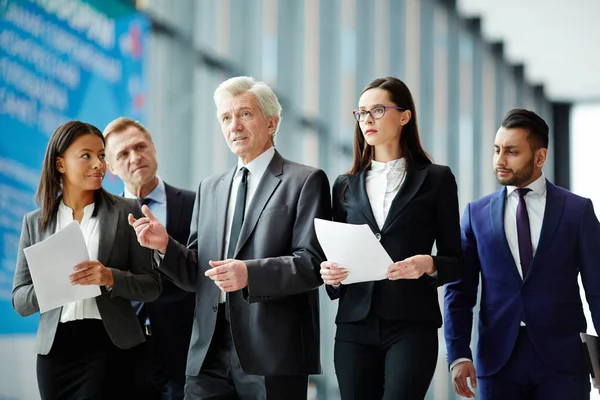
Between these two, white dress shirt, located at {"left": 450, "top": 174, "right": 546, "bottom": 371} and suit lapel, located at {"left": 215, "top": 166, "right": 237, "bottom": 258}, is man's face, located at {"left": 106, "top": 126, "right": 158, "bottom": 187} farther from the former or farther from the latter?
white dress shirt, located at {"left": 450, "top": 174, "right": 546, "bottom": 371}

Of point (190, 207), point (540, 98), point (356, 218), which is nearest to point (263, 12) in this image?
point (190, 207)

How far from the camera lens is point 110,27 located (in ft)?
13.4

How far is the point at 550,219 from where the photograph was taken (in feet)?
9.35

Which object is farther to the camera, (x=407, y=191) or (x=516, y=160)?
(x=516, y=160)

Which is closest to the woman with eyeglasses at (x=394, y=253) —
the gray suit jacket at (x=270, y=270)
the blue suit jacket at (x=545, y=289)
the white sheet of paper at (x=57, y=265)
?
the gray suit jacket at (x=270, y=270)

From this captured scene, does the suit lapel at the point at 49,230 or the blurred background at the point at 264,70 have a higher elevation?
the blurred background at the point at 264,70

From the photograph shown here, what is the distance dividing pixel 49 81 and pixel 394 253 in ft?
6.98

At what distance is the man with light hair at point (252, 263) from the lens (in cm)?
251

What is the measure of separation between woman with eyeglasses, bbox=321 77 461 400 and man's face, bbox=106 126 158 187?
3.11ft

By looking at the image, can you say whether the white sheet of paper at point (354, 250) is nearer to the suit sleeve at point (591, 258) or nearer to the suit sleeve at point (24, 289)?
the suit sleeve at point (591, 258)

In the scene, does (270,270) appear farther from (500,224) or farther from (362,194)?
(500,224)

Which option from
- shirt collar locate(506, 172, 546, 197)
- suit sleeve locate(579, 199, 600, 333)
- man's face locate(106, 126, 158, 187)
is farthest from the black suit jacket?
suit sleeve locate(579, 199, 600, 333)

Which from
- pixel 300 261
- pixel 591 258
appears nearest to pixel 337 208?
pixel 300 261

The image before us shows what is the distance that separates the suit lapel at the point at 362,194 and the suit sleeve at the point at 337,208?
0.13 feet
